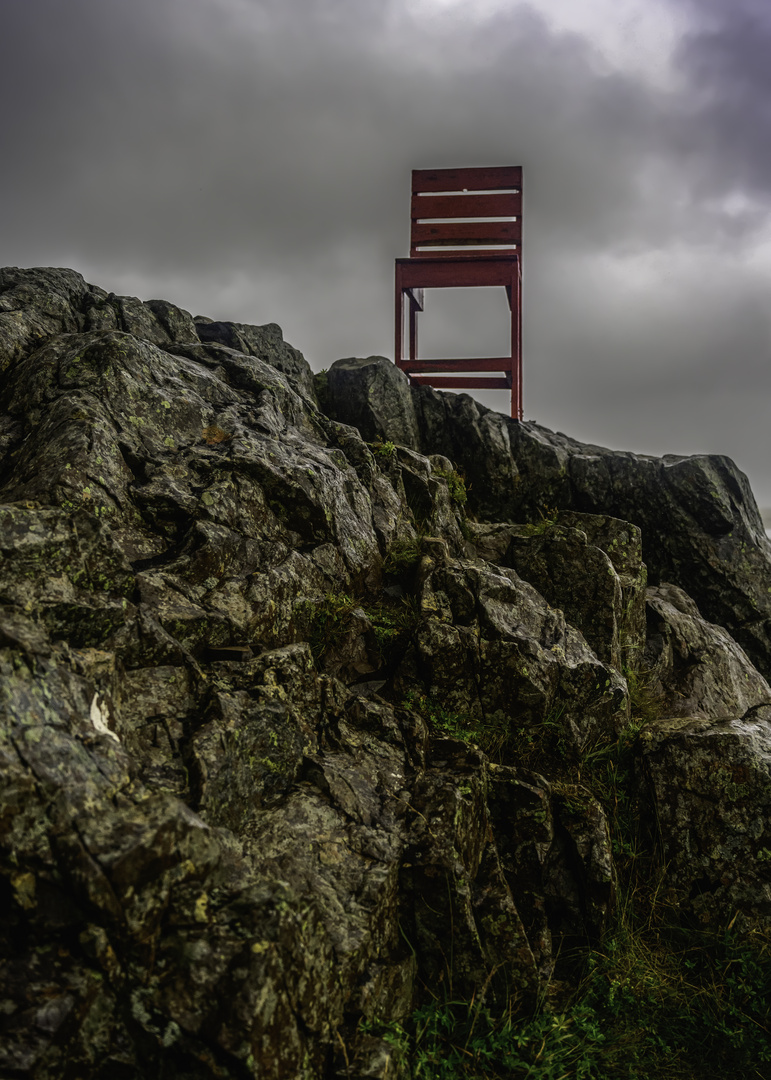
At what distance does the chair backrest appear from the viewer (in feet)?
40.4

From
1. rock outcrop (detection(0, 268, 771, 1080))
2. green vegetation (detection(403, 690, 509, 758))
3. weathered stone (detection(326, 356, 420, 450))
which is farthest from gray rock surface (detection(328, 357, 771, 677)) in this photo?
green vegetation (detection(403, 690, 509, 758))

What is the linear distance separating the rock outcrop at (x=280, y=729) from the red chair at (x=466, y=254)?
3559mm

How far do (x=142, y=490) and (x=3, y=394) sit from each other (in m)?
2.22

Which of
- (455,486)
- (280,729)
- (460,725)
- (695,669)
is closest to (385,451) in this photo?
(455,486)

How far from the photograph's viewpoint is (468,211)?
12.4 meters

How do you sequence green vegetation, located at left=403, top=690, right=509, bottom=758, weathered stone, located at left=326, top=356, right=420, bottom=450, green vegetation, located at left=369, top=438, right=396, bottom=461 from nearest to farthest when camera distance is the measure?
green vegetation, located at left=403, top=690, right=509, bottom=758
green vegetation, located at left=369, top=438, right=396, bottom=461
weathered stone, located at left=326, top=356, right=420, bottom=450

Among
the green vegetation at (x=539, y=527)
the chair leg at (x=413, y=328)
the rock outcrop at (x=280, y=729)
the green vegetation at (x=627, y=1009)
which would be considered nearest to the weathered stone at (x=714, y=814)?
the rock outcrop at (x=280, y=729)

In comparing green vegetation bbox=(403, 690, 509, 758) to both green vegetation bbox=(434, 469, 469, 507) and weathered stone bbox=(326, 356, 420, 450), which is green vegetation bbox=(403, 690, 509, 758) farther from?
weathered stone bbox=(326, 356, 420, 450)

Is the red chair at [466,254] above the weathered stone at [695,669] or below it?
above

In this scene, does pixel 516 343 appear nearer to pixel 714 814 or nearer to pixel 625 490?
pixel 625 490

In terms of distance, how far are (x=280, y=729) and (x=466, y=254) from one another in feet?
33.2

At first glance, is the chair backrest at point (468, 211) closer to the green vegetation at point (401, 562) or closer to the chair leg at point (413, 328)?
the chair leg at point (413, 328)

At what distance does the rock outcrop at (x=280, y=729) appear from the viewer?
10.5 feet

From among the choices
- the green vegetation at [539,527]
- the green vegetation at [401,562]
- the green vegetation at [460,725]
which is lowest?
the green vegetation at [460,725]
